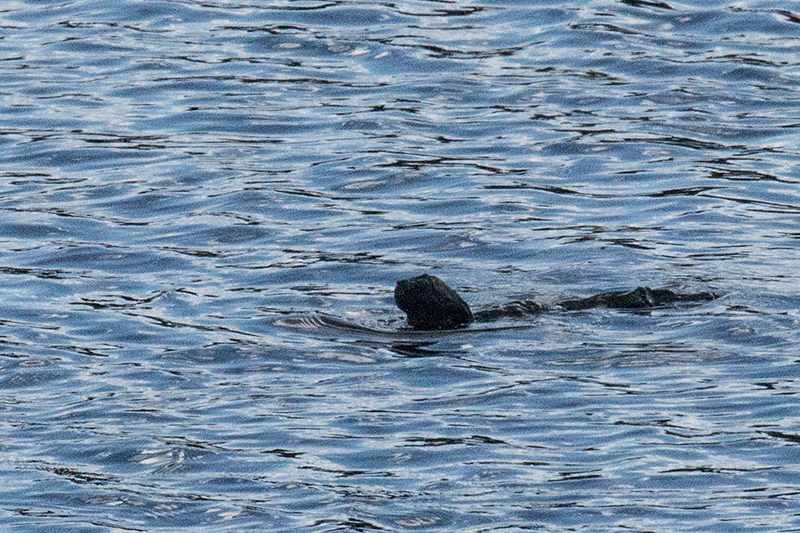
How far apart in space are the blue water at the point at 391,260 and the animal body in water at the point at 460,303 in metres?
0.15

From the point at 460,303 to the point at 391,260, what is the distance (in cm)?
199

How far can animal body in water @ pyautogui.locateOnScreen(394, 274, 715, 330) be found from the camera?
10.2 metres

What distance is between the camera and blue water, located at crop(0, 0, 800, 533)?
8156mm

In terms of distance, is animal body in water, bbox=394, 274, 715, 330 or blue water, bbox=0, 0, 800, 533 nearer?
blue water, bbox=0, 0, 800, 533

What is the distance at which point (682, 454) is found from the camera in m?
8.35

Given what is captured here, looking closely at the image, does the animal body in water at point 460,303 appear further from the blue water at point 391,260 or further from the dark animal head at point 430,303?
the blue water at point 391,260

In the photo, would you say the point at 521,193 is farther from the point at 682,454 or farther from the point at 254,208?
the point at 682,454

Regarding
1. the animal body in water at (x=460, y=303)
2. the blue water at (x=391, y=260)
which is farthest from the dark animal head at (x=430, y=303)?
the blue water at (x=391, y=260)

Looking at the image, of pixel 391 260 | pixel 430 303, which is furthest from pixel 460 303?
pixel 391 260

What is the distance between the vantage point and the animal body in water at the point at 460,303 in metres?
10.2

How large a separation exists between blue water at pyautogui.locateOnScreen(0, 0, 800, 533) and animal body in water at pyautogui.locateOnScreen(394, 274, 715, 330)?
15 centimetres

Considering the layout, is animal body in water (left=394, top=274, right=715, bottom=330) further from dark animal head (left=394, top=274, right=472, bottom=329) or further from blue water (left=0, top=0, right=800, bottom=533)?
blue water (left=0, top=0, right=800, bottom=533)

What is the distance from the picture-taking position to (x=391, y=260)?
40.5ft

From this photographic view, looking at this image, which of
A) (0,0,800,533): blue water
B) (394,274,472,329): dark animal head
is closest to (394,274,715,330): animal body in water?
(394,274,472,329): dark animal head
